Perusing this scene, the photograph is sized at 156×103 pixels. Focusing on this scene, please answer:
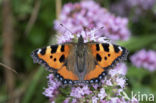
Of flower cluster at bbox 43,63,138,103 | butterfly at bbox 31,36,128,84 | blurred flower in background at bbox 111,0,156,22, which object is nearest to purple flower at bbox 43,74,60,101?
flower cluster at bbox 43,63,138,103

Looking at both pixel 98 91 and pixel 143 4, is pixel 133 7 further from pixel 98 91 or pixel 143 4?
pixel 98 91

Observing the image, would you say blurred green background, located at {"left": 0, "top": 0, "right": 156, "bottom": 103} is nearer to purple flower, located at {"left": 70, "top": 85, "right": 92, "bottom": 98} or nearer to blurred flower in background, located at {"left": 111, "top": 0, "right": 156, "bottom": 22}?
blurred flower in background, located at {"left": 111, "top": 0, "right": 156, "bottom": 22}

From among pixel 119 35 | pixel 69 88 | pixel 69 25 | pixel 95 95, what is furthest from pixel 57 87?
pixel 119 35

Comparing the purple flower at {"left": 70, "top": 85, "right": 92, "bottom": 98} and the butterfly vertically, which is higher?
the butterfly

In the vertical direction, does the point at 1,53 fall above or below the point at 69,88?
above

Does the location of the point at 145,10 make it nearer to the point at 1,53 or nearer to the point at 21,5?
the point at 21,5

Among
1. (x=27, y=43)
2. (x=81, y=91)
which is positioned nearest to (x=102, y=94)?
(x=81, y=91)

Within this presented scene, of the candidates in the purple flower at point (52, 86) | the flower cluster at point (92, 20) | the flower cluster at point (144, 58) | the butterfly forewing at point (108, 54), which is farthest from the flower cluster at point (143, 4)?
the purple flower at point (52, 86)
